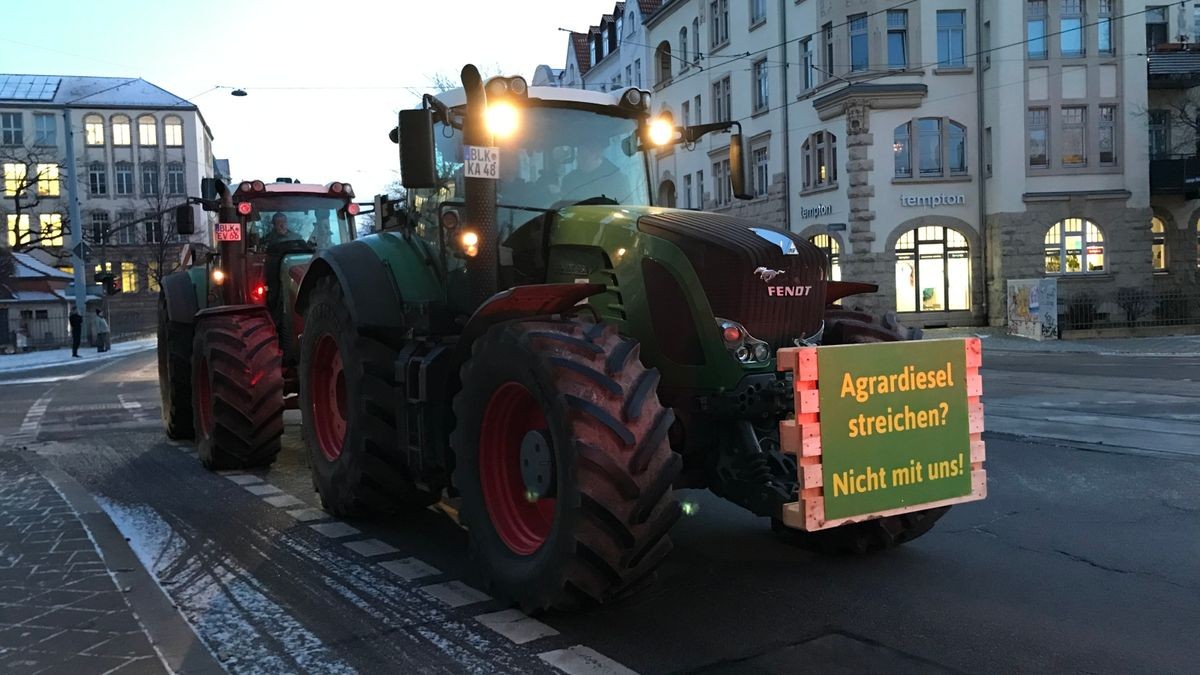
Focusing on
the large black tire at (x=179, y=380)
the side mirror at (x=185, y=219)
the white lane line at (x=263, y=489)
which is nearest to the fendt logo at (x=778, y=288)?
the white lane line at (x=263, y=489)

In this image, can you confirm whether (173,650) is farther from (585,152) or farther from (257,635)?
(585,152)

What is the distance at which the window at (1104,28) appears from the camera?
1187 inches

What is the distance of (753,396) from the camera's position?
476cm

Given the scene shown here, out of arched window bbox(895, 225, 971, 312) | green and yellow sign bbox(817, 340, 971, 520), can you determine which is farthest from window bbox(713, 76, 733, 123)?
green and yellow sign bbox(817, 340, 971, 520)

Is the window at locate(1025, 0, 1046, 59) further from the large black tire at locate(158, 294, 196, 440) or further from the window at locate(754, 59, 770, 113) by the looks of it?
the large black tire at locate(158, 294, 196, 440)

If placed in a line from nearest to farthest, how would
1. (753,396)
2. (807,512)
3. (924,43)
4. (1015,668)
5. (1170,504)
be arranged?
(1015,668) < (807,512) < (753,396) < (1170,504) < (924,43)

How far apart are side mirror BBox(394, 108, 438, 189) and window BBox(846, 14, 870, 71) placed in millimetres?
28176

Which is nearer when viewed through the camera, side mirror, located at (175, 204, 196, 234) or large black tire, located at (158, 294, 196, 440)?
side mirror, located at (175, 204, 196, 234)

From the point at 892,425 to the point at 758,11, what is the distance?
33.7 meters

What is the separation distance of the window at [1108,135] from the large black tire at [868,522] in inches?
1142

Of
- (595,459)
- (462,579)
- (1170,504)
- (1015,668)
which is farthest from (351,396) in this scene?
(1170,504)

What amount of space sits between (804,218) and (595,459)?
30.7 m

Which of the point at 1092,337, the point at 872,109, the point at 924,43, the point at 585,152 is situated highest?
the point at 924,43

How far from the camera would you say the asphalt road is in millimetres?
Answer: 4145
